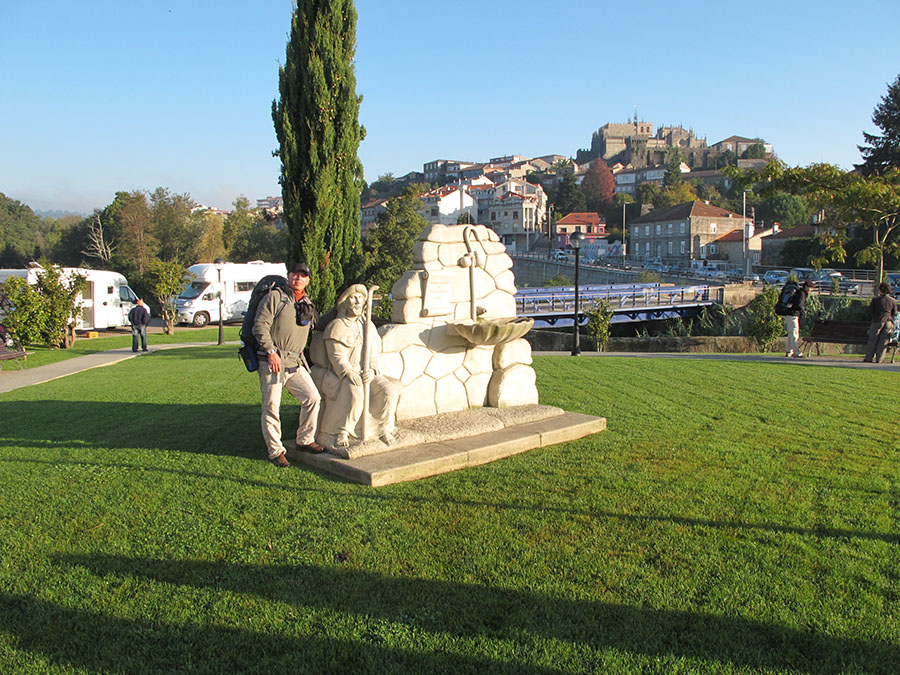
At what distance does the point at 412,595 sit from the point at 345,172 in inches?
254

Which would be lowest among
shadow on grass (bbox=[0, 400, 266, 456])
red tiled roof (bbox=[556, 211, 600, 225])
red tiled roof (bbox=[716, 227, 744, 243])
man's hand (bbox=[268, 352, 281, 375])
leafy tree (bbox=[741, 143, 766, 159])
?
shadow on grass (bbox=[0, 400, 266, 456])

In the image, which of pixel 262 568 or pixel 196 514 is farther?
pixel 196 514

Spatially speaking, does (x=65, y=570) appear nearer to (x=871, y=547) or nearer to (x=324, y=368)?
(x=324, y=368)

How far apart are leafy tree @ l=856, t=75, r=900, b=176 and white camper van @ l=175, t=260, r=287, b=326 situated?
145 feet

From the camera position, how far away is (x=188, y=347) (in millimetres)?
20250

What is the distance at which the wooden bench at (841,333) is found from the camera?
13.7m

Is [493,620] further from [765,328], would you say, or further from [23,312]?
[23,312]

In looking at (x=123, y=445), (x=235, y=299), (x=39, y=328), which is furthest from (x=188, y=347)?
(x=123, y=445)

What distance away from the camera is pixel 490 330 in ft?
22.1

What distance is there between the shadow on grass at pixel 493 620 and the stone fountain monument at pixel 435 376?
164 cm

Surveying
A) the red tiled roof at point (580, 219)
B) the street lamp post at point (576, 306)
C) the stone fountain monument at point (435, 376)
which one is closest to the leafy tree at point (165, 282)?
the street lamp post at point (576, 306)

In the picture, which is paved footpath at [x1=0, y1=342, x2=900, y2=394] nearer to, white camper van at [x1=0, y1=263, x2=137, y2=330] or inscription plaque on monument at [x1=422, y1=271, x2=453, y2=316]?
inscription plaque on monument at [x1=422, y1=271, x2=453, y2=316]

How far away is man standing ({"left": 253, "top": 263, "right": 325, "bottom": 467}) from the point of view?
219 inches

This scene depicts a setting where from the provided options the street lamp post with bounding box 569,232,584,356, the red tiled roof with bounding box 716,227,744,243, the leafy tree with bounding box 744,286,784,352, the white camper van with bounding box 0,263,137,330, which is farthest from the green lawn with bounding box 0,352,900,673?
the red tiled roof with bounding box 716,227,744,243
